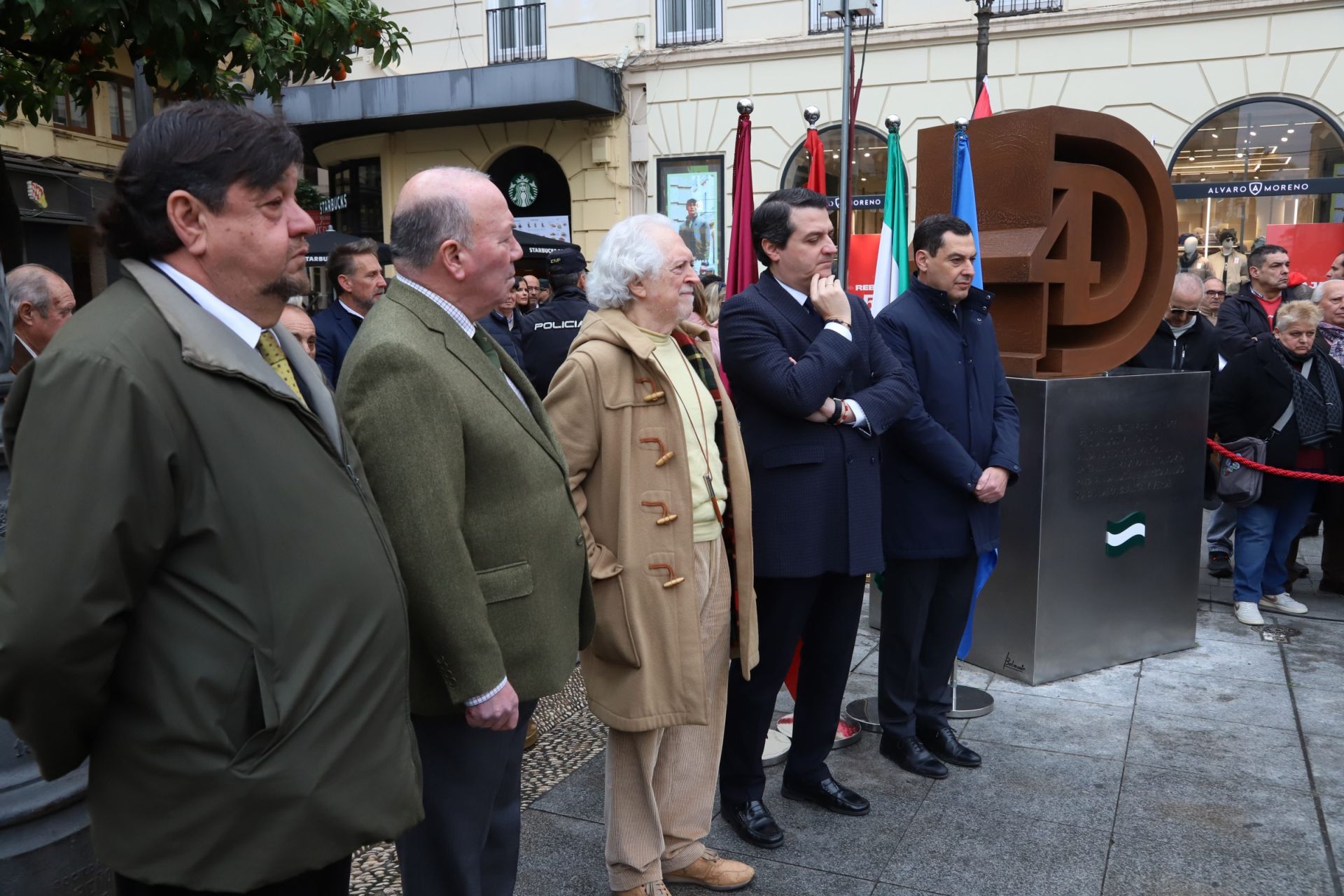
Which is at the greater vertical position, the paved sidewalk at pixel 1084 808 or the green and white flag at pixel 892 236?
the green and white flag at pixel 892 236

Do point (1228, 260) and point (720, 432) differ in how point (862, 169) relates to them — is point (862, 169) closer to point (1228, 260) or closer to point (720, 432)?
point (1228, 260)

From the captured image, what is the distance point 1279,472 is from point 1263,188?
9.03m

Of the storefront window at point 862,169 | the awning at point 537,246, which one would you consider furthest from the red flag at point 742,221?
the storefront window at point 862,169

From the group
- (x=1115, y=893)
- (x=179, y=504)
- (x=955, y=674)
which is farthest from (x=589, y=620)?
(x=955, y=674)

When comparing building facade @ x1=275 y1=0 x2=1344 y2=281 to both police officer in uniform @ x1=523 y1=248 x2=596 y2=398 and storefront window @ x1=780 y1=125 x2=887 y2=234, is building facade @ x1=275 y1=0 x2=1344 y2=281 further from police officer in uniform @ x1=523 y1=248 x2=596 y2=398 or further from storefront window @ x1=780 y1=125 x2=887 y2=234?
police officer in uniform @ x1=523 y1=248 x2=596 y2=398

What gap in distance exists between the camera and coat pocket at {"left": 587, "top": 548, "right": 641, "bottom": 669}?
9.67 feet

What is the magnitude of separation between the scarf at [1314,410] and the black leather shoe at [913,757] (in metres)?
3.61

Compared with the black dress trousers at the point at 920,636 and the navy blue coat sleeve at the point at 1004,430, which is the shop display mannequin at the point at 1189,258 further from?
the black dress trousers at the point at 920,636

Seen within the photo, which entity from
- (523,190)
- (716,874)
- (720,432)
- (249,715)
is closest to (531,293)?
(720,432)

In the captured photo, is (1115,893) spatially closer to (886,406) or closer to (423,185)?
(886,406)

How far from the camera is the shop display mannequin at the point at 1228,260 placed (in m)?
13.1

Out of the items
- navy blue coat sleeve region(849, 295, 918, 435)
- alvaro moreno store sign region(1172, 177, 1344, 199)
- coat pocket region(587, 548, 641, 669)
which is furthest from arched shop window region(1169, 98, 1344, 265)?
coat pocket region(587, 548, 641, 669)

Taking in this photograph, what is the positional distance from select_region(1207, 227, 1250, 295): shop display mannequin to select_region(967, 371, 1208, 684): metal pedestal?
863 centimetres

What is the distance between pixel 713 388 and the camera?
3.29 m
